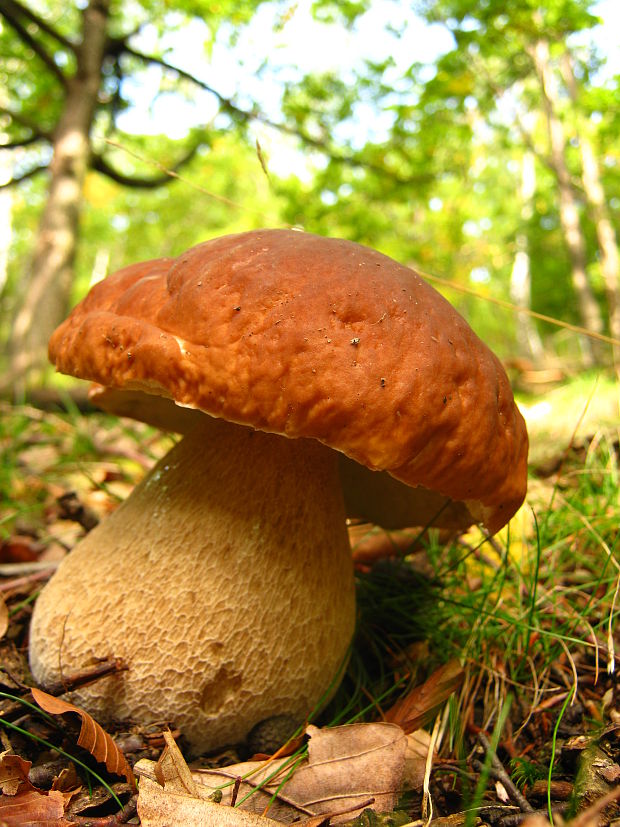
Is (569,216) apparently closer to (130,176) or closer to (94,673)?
(130,176)

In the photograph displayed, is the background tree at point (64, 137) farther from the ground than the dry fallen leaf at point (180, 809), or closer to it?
farther from the ground

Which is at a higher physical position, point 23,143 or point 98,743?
point 23,143

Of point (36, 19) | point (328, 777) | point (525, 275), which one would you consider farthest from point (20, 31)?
point (525, 275)

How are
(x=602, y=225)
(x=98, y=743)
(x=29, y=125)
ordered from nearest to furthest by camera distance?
(x=98, y=743)
(x=29, y=125)
(x=602, y=225)

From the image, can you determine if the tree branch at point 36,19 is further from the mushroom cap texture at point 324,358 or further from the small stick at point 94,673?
the small stick at point 94,673

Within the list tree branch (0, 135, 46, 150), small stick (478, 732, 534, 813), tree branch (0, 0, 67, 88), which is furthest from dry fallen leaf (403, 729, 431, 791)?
tree branch (0, 135, 46, 150)

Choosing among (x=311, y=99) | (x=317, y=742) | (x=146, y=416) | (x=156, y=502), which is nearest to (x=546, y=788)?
(x=317, y=742)

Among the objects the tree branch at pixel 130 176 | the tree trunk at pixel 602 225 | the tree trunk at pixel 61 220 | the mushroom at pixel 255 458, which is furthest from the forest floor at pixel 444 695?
the tree trunk at pixel 602 225

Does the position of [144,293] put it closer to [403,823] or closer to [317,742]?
[317,742]
